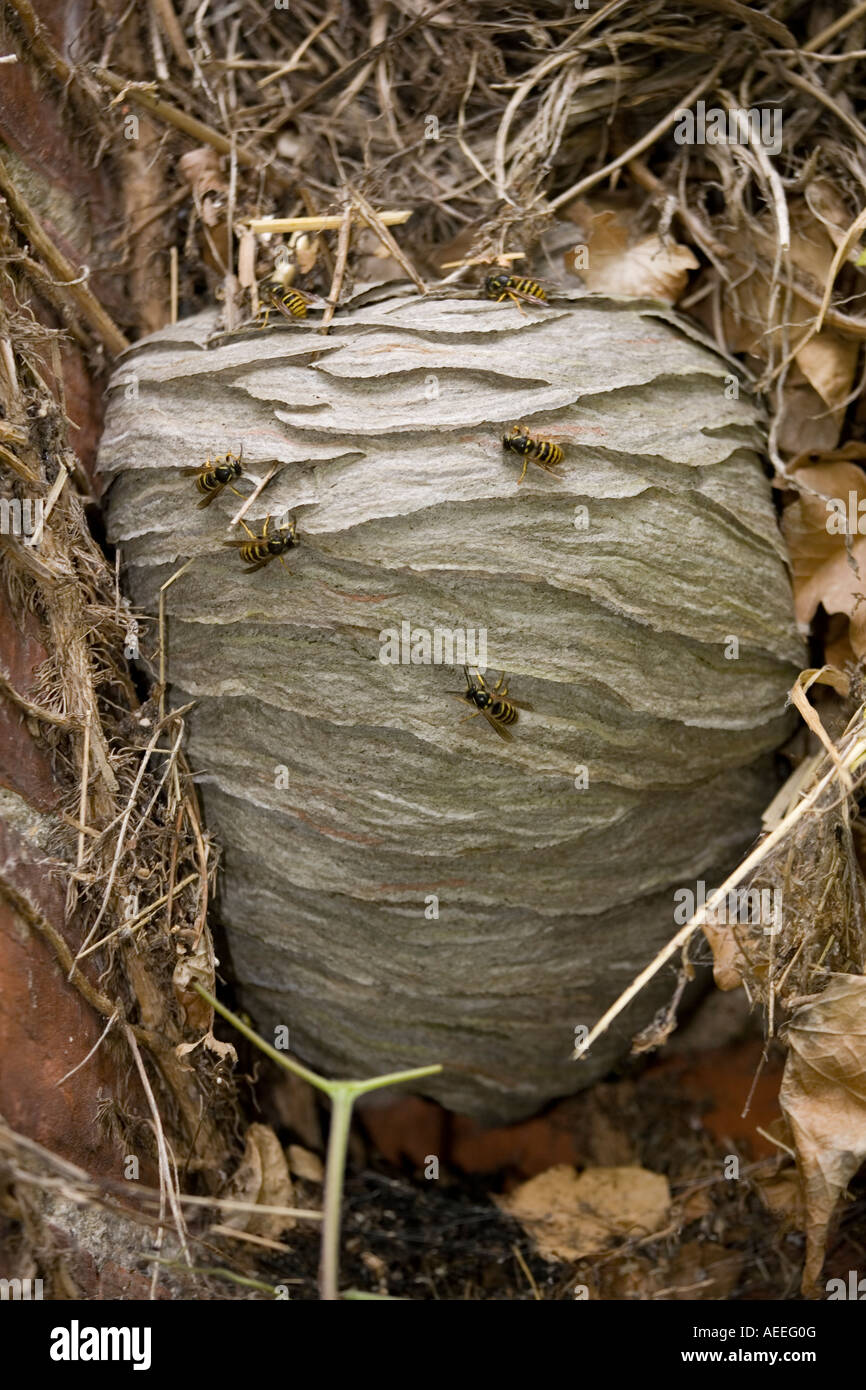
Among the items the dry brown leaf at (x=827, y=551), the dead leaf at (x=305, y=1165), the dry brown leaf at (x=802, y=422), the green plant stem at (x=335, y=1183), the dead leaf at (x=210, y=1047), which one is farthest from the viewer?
the dead leaf at (x=305, y=1165)

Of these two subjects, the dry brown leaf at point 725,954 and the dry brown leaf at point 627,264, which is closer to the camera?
the dry brown leaf at point 725,954

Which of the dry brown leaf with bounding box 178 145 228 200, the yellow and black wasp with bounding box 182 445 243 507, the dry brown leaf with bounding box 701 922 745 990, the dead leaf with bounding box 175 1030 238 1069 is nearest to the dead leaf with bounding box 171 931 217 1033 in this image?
the dead leaf with bounding box 175 1030 238 1069

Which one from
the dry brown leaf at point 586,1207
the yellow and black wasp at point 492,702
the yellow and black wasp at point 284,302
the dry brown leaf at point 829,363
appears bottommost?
the dry brown leaf at point 586,1207

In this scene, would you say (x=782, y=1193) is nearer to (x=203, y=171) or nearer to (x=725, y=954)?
(x=725, y=954)

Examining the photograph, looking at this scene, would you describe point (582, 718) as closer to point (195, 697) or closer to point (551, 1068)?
point (195, 697)

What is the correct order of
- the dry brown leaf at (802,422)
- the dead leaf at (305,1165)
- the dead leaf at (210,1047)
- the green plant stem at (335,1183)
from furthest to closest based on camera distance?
the dead leaf at (305,1165) < the dry brown leaf at (802,422) < the dead leaf at (210,1047) < the green plant stem at (335,1183)

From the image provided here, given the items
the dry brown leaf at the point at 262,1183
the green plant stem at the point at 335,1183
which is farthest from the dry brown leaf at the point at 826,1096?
the dry brown leaf at the point at 262,1183

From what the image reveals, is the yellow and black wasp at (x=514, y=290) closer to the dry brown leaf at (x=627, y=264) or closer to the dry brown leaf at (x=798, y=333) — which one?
the dry brown leaf at (x=627, y=264)
